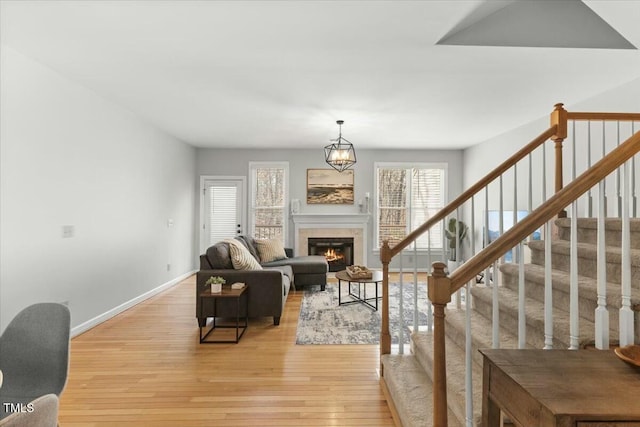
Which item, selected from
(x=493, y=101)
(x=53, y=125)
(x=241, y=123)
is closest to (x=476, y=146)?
(x=493, y=101)

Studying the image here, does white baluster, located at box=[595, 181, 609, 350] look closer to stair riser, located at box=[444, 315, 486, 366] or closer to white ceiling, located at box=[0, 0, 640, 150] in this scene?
stair riser, located at box=[444, 315, 486, 366]

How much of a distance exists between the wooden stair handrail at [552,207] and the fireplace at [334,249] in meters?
5.45

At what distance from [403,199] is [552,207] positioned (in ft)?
18.9

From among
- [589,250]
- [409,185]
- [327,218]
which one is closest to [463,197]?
[589,250]

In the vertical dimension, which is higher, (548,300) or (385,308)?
(548,300)

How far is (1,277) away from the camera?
2594 mm

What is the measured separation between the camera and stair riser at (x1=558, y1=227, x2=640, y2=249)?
2.09m

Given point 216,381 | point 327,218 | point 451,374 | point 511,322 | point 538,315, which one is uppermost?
point 327,218

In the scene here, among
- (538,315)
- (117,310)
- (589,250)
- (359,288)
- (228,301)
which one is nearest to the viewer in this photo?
(538,315)

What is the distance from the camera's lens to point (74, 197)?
3.35 meters

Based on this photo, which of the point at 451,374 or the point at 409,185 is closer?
the point at 451,374

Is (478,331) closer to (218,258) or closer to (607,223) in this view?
(607,223)

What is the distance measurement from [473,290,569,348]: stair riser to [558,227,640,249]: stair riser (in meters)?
0.81

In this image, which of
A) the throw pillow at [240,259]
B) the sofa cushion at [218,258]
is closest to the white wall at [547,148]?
the throw pillow at [240,259]
